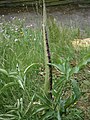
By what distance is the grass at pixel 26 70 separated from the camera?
250 centimetres

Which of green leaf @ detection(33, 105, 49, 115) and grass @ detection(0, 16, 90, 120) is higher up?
grass @ detection(0, 16, 90, 120)

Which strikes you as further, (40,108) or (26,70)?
(26,70)

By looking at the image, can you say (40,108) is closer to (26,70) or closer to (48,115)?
(48,115)

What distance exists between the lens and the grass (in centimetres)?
250

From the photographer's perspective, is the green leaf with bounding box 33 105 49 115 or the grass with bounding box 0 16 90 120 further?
the grass with bounding box 0 16 90 120

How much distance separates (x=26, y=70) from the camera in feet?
8.32

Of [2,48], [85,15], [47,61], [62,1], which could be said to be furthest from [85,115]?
[62,1]

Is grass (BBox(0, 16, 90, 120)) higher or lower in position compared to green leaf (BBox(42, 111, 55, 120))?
higher

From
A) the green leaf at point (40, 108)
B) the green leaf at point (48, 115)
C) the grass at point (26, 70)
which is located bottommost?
the green leaf at point (48, 115)

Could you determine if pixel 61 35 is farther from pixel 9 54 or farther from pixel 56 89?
pixel 56 89

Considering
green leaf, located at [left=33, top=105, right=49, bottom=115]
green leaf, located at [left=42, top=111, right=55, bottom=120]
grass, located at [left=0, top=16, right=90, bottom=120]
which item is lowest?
green leaf, located at [left=42, top=111, right=55, bottom=120]

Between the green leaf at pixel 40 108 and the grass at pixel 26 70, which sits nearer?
the green leaf at pixel 40 108

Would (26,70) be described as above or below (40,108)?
above

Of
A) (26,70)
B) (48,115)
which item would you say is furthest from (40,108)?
(26,70)
